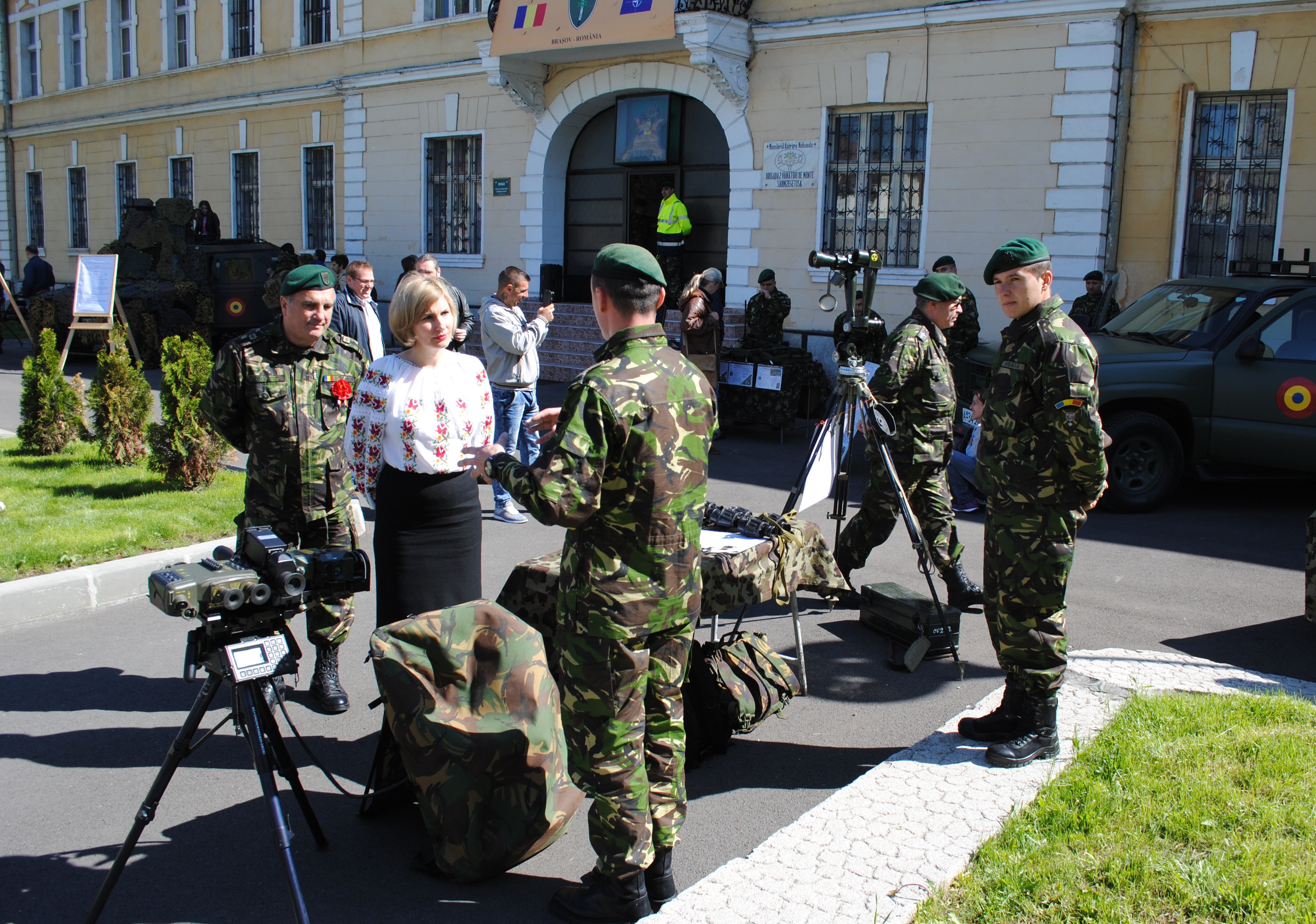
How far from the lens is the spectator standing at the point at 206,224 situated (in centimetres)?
1891

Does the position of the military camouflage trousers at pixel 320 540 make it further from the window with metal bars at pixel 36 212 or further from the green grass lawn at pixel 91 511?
the window with metal bars at pixel 36 212

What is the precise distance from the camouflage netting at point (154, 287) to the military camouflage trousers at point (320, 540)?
45.7ft

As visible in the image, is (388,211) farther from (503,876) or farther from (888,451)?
(503,876)

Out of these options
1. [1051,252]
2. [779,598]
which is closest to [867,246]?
[1051,252]

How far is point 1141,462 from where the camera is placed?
8477 millimetres

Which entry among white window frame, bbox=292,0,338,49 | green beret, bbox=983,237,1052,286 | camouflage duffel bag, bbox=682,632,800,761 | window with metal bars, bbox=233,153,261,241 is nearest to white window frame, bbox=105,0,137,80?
window with metal bars, bbox=233,153,261,241

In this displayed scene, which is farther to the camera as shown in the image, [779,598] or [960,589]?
[960,589]

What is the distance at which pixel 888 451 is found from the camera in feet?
17.5

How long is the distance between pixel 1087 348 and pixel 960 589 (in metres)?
2.23

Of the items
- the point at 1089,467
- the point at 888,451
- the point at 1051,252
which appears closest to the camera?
the point at 1089,467

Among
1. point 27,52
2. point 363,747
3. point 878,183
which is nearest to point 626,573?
point 363,747

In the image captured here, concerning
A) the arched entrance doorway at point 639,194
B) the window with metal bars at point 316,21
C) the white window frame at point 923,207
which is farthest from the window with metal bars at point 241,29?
the white window frame at point 923,207

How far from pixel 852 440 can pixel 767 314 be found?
7261mm

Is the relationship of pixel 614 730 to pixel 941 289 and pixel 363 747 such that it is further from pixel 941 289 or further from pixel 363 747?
pixel 941 289
